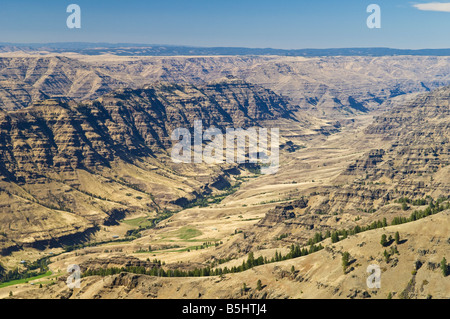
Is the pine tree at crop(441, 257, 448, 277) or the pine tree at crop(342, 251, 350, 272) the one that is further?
the pine tree at crop(342, 251, 350, 272)

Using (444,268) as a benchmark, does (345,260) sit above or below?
below

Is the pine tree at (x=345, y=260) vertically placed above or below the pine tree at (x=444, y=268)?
below

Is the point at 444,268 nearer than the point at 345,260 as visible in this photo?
Yes

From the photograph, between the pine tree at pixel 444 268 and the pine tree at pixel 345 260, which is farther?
the pine tree at pixel 345 260

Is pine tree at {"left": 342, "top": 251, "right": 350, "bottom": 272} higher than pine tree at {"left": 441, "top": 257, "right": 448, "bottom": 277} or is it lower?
lower
